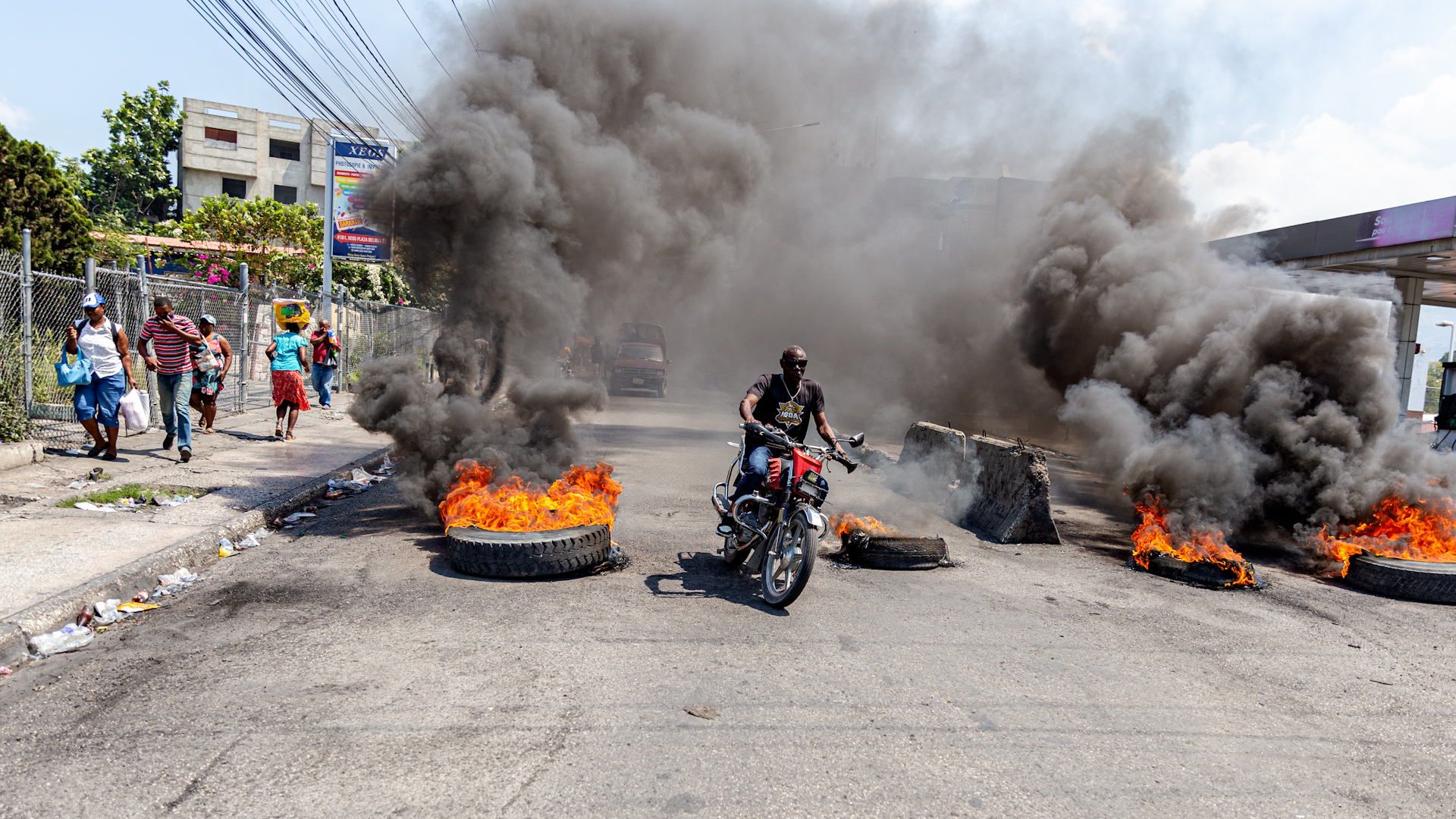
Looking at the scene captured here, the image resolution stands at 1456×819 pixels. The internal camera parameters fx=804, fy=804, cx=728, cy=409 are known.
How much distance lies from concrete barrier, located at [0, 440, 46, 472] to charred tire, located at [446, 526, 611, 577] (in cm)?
536

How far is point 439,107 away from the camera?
24.8ft

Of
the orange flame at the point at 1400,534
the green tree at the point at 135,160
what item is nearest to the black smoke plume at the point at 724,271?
the orange flame at the point at 1400,534

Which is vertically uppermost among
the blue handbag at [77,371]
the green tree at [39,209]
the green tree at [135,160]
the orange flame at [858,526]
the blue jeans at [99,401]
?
the green tree at [135,160]

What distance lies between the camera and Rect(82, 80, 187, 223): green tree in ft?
110

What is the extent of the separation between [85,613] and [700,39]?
10121 mm

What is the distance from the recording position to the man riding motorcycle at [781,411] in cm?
590

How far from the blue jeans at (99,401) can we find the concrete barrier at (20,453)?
18.1 inches

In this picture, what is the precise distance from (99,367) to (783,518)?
7503 millimetres

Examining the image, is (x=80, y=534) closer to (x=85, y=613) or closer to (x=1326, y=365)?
(x=85, y=613)

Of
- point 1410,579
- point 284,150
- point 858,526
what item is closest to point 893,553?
point 858,526

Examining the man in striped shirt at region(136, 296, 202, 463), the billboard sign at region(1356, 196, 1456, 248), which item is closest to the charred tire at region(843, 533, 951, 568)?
the man in striped shirt at region(136, 296, 202, 463)

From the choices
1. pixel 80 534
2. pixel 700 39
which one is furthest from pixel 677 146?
pixel 80 534

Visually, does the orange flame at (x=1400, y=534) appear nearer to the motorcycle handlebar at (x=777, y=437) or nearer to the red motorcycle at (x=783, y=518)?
the motorcycle handlebar at (x=777, y=437)

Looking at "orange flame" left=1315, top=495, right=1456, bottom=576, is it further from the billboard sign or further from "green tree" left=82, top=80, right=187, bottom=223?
"green tree" left=82, top=80, right=187, bottom=223
